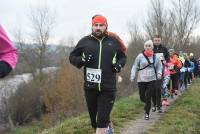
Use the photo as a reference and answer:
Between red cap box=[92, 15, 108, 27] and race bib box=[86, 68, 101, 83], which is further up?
red cap box=[92, 15, 108, 27]

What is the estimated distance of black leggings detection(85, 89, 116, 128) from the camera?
695cm

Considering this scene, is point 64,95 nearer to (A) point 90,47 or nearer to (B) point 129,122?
(B) point 129,122

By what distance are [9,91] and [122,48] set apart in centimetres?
4830

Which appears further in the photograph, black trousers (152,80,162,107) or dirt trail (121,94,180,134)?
black trousers (152,80,162,107)

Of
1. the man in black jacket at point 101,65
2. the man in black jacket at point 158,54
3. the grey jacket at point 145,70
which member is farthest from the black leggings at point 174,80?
the man in black jacket at point 101,65

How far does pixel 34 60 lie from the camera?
200ft

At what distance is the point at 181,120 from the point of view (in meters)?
10.9

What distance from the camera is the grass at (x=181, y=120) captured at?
9327mm

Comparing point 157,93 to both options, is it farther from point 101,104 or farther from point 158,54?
point 101,104

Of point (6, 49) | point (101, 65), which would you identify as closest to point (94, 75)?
point (101, 65)

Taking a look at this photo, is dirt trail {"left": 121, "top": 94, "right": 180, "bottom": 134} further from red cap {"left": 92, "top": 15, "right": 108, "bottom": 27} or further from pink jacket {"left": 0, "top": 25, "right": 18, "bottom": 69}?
pink jacket {"left": 0, "top": 25, "right": 18, "bottom": 69}

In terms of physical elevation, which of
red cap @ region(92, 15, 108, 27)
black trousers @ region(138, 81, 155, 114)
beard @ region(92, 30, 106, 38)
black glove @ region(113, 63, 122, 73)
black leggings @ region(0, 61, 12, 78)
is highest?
red cap @ region(92, 15, 108, 27)

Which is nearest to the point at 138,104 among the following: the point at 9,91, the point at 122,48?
the point at 122,48

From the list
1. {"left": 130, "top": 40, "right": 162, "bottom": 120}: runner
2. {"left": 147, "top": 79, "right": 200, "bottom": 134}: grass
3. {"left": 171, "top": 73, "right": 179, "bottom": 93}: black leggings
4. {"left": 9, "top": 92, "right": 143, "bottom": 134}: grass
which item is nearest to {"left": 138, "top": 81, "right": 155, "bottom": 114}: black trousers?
{"left": 130, "top": 40, "right": 162, "bottom": 120}: runner
